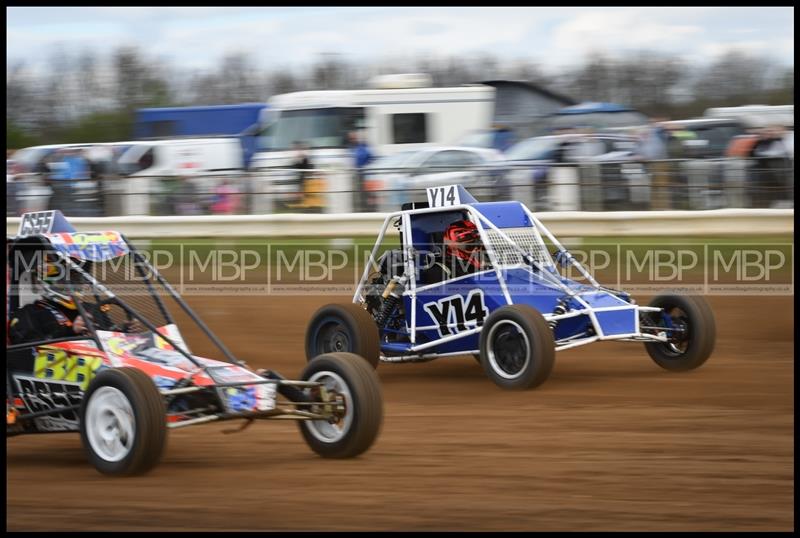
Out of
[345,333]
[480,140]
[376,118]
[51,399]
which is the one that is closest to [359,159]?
[376,118]

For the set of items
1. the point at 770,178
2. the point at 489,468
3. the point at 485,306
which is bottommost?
the point at 489,468

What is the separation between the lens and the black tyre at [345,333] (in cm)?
902

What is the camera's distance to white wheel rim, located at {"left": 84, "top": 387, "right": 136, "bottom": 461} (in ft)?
18.6

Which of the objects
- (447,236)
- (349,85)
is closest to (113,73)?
(349,85)

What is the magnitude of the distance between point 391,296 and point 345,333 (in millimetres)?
517

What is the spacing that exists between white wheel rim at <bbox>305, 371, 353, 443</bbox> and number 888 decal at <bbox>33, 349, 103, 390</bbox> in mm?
1136

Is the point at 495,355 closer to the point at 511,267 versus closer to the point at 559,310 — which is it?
the point at 559,310

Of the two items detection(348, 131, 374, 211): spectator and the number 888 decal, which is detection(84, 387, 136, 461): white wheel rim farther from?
detection(348, 131, 374, 211): spectator

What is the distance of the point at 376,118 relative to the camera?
17.3m

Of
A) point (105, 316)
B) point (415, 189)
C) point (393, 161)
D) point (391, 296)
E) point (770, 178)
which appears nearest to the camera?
point (105, 316)

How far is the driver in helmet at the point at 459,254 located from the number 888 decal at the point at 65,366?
12.1 feet

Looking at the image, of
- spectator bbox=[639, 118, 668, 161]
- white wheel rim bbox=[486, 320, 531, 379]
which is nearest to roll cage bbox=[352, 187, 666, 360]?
white wheel rim bbox=[486, 320, 531, 379]

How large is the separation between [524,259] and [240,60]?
23.5 meters

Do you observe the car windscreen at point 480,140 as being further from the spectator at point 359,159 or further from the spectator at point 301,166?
the spectator at point 301,166
